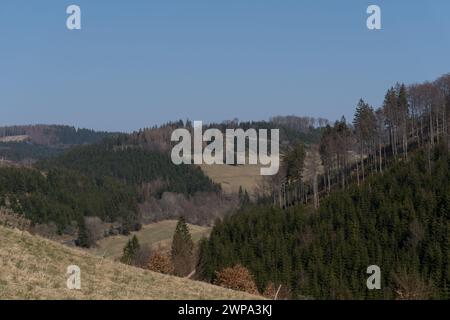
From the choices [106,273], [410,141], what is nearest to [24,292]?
[106,273]

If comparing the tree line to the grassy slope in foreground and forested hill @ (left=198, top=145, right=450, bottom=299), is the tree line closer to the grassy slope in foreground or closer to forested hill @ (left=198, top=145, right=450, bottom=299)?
forested hill @ (left=198, top=145, right=450, bottom=299)

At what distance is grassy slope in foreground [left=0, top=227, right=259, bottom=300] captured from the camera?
2486 centimetres

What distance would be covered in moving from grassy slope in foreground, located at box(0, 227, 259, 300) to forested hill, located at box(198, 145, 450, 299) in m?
59.3

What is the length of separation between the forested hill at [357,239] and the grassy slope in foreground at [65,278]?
5928 cm

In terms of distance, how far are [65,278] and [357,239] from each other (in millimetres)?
86068

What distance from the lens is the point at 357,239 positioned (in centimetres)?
10669

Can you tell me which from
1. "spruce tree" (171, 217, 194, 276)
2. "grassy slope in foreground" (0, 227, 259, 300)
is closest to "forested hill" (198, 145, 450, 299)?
"spruce tree" (171, 217, 194, 276)

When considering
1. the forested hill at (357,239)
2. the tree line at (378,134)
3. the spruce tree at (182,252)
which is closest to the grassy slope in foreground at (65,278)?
the forested hill at (357,239)

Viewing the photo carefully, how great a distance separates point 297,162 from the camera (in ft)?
459

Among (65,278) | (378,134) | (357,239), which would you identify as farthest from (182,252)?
(65,278)

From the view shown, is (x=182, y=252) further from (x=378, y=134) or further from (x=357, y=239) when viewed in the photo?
(x=378, y=134)

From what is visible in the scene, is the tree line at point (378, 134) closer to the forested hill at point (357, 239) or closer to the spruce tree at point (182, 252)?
the forested hill at point (357, 239)
